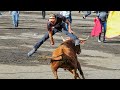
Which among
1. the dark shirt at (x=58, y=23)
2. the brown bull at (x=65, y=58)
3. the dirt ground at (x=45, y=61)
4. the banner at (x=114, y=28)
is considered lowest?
the dirt ground at (x=45, y=61)

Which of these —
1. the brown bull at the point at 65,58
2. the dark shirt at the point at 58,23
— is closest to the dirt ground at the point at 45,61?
the dark shirt at the point at 58,23

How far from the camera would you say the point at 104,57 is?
35.5 feet

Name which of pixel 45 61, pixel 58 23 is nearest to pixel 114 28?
pixel 58 23

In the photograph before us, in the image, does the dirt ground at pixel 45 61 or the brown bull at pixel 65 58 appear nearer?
the brown bull at pixel 65 58

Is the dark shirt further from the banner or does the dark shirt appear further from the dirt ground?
the banner

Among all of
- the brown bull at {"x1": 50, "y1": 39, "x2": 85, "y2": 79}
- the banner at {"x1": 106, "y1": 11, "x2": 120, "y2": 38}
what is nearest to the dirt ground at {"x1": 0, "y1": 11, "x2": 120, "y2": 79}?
the brown bull at {"x1": 50, "y1": 39, "x2": 85, "y2": 79}

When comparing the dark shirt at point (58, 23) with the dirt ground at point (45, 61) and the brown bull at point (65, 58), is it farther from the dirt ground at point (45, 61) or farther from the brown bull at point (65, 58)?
the brown bull at point (65, 58)

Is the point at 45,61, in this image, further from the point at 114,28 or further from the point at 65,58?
the point at 114,28

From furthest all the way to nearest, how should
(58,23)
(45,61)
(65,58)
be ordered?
(45,61), (58,23), (65,58)

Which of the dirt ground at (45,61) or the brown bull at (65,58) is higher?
the brown bull at (65,58)

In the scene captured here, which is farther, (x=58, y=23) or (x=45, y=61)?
(x=45, y=61)
